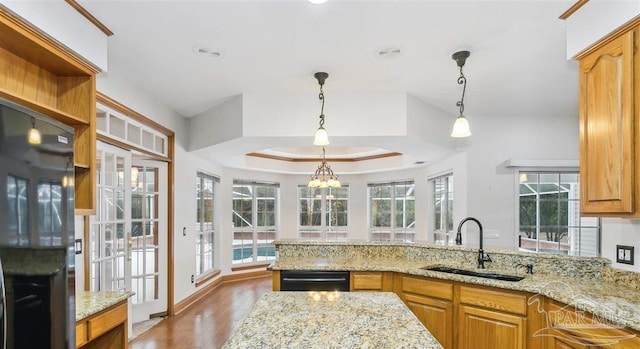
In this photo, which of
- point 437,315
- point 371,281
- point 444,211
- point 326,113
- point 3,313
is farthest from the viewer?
point 444,211

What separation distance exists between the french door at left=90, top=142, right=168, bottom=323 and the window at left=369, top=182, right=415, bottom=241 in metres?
4.24

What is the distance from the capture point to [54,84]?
224cm

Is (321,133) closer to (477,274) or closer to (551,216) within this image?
(477,274)

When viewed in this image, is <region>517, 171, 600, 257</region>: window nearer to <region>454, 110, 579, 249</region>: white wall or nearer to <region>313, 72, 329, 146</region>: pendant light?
<region>454, 110, 579, 249</region>: white wall

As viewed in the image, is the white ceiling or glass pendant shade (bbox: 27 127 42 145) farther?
the white ceiling

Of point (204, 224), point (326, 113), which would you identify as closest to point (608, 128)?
point (326, 113)

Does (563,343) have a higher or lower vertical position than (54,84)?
lower

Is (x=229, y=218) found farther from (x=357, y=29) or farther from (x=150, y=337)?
A: (x=357, y=29)

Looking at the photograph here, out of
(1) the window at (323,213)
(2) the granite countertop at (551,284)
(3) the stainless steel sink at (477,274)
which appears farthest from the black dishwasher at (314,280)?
(1) the window at (323,213)

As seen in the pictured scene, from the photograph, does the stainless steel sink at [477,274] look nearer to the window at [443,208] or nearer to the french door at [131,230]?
the window at [443,208]

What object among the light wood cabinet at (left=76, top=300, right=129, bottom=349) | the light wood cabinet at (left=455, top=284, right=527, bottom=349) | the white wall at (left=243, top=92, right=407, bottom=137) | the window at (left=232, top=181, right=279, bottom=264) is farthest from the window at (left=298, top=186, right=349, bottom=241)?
the light wood cabinet at (left=76, top=300, right=129, bottom=349)

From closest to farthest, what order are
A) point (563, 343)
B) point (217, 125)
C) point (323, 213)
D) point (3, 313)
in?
point (3, 313) → point (563, 343) → point (217, 125) → point (323, 213)

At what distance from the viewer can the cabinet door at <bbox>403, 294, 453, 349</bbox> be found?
268 centimetres

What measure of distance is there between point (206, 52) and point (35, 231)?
171cm
